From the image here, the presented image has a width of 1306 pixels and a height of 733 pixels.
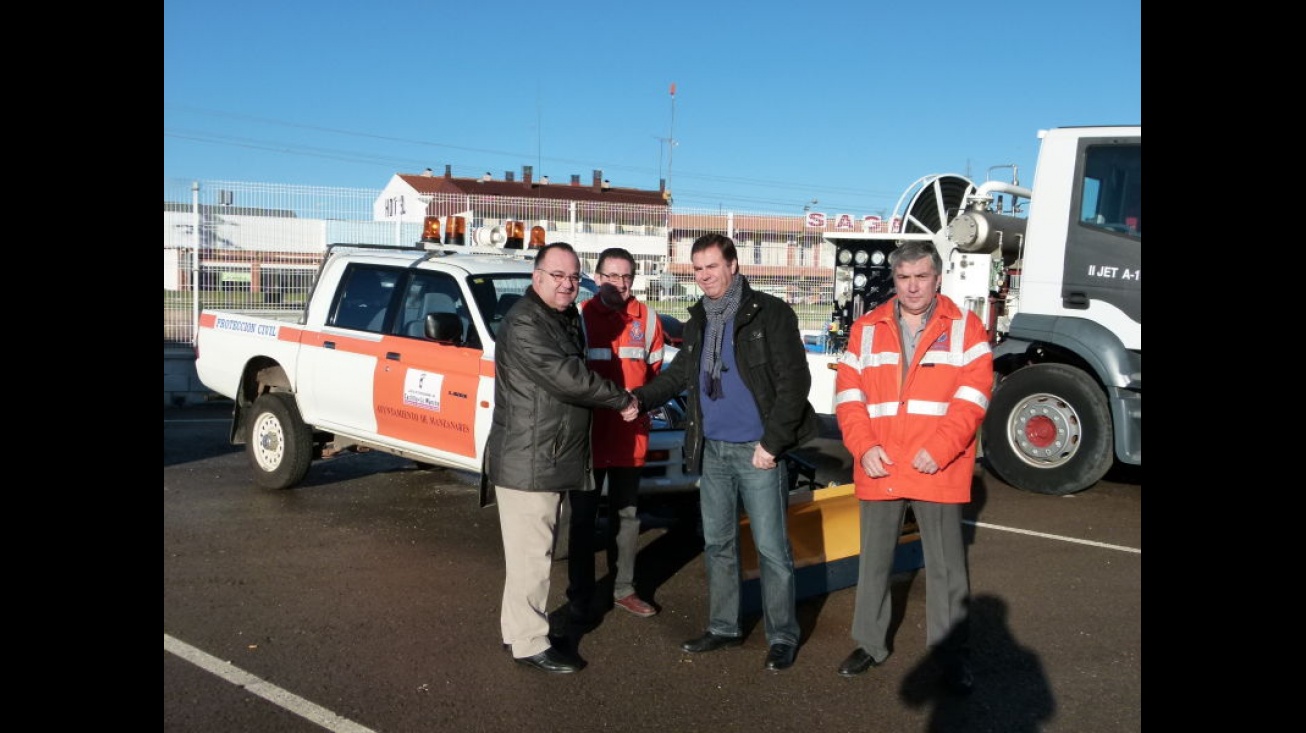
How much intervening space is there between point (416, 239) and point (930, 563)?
522 inches

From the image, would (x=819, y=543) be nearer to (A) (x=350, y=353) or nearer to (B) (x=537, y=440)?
(B) (x=537, y=440)

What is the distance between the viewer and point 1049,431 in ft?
29.3

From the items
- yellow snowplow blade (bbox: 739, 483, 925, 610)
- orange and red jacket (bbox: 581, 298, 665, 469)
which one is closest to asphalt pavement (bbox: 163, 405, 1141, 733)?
yellow snowplow blade (bbox: 739, 483, 925, 610)

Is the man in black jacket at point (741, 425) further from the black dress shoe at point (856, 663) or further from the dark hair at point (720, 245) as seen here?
the black dress shoe at point (856, 663)

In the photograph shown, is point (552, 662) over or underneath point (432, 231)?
underneath

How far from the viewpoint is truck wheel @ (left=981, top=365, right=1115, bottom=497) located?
8.67 meters

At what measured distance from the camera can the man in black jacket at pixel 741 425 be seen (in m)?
4.91

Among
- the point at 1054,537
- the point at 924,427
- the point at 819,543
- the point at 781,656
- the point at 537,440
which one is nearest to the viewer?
the point at 924,427

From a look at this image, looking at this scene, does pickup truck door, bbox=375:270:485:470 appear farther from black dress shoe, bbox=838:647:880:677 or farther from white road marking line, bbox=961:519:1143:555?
white road marking line, bbox=961:519:1143:555

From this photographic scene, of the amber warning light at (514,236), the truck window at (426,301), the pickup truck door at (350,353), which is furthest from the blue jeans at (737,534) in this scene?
the amber warning light at (514,236)

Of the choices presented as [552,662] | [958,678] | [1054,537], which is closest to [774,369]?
[958,678]

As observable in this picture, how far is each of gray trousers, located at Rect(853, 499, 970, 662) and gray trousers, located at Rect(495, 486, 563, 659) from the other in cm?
138
